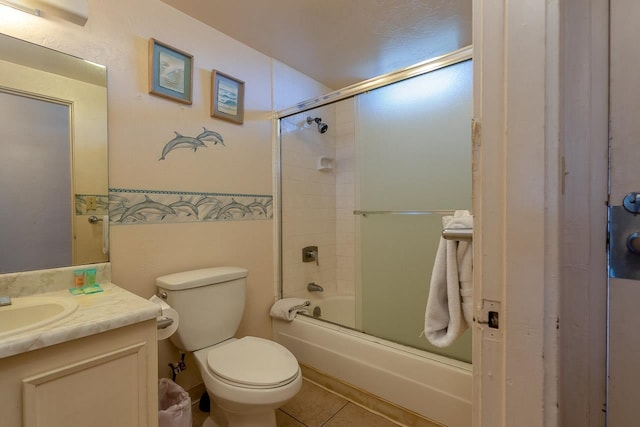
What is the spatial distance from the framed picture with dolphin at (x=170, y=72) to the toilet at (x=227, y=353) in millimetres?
964

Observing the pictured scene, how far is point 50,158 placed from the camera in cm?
118

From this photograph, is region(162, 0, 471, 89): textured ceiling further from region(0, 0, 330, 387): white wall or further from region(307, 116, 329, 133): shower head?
region(307, 116, 329, 133): shower head

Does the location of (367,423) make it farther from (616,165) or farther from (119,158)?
(119,158)

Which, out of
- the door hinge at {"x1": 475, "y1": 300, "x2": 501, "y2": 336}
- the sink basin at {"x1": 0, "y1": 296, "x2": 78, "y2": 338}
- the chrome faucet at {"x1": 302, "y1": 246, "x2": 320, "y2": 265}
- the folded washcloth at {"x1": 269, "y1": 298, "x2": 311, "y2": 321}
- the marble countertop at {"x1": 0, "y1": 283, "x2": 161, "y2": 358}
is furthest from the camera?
the chrome faucet at {"x1": 302, "y1": 246, "x2": 320, "y2": 265}

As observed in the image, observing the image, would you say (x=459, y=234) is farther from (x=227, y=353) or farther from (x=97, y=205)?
(x=97, y=205)

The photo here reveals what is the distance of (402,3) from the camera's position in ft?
4.89

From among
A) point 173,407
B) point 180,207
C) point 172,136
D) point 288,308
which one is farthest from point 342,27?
point 173,407

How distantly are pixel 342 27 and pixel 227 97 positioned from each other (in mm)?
812

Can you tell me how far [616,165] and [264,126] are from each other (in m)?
1.85

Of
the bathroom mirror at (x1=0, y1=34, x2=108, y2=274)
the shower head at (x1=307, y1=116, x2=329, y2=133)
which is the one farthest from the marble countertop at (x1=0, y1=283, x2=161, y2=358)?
the shower head at (x1=307, y1=116, x2=329, y2=133)

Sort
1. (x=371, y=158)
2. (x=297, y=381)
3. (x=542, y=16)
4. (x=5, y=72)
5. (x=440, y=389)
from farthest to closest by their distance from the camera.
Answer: (x=371, y=158) → (x=440, y=389) → (x=297, y=381) → (x=5, y=72) → (x=542, y=16)

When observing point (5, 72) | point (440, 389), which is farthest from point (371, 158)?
point (5, 72)

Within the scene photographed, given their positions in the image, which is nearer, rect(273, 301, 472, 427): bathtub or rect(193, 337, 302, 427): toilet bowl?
rect(193, 337, 302, 427): toilet bowl

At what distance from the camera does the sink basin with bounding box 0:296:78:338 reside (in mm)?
943
